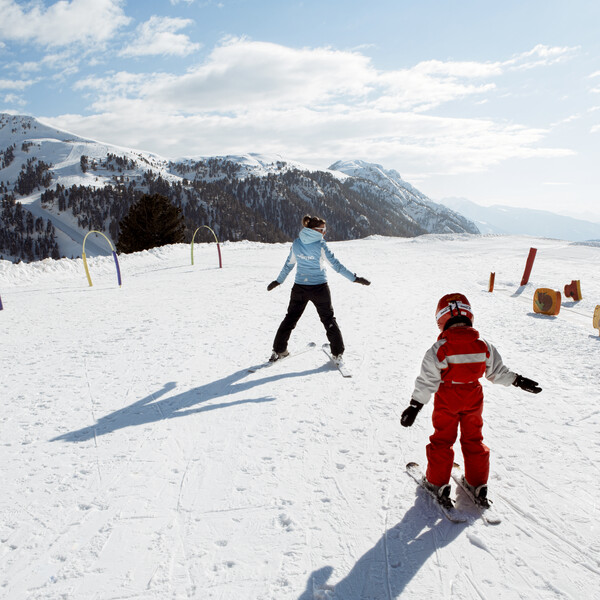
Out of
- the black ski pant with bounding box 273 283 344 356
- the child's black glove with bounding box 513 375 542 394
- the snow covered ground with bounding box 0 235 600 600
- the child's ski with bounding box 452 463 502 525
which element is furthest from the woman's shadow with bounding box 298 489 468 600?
the black ski pant with bounding box 273 283 344 356

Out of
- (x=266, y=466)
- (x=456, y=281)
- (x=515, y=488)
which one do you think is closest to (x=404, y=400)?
(x=515, y=488)

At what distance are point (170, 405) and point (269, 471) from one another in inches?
70.3

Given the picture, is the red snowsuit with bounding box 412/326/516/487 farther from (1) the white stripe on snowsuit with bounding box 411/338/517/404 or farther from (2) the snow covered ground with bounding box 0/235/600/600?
(2) the snow covered ground with bounding box 0/235/600/600

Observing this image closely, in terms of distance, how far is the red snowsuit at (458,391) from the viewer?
8.78 feet

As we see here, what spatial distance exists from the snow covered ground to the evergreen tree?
1269 inches

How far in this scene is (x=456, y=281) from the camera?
534 inches

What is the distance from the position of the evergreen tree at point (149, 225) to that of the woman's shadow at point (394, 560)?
124 feet

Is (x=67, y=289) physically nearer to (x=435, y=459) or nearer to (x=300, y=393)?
(x=300, y=393)

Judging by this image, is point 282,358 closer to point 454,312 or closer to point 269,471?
point 269,471

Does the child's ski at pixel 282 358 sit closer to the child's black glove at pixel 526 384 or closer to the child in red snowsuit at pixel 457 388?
the child in red snowsuit at pixel 457 388

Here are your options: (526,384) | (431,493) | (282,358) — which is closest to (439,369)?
(526,384)

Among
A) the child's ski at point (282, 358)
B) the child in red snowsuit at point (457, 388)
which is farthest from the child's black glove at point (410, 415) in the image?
the child's ski at point (282, 358)

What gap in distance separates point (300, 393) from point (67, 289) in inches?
441

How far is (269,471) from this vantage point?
10.6 feet
